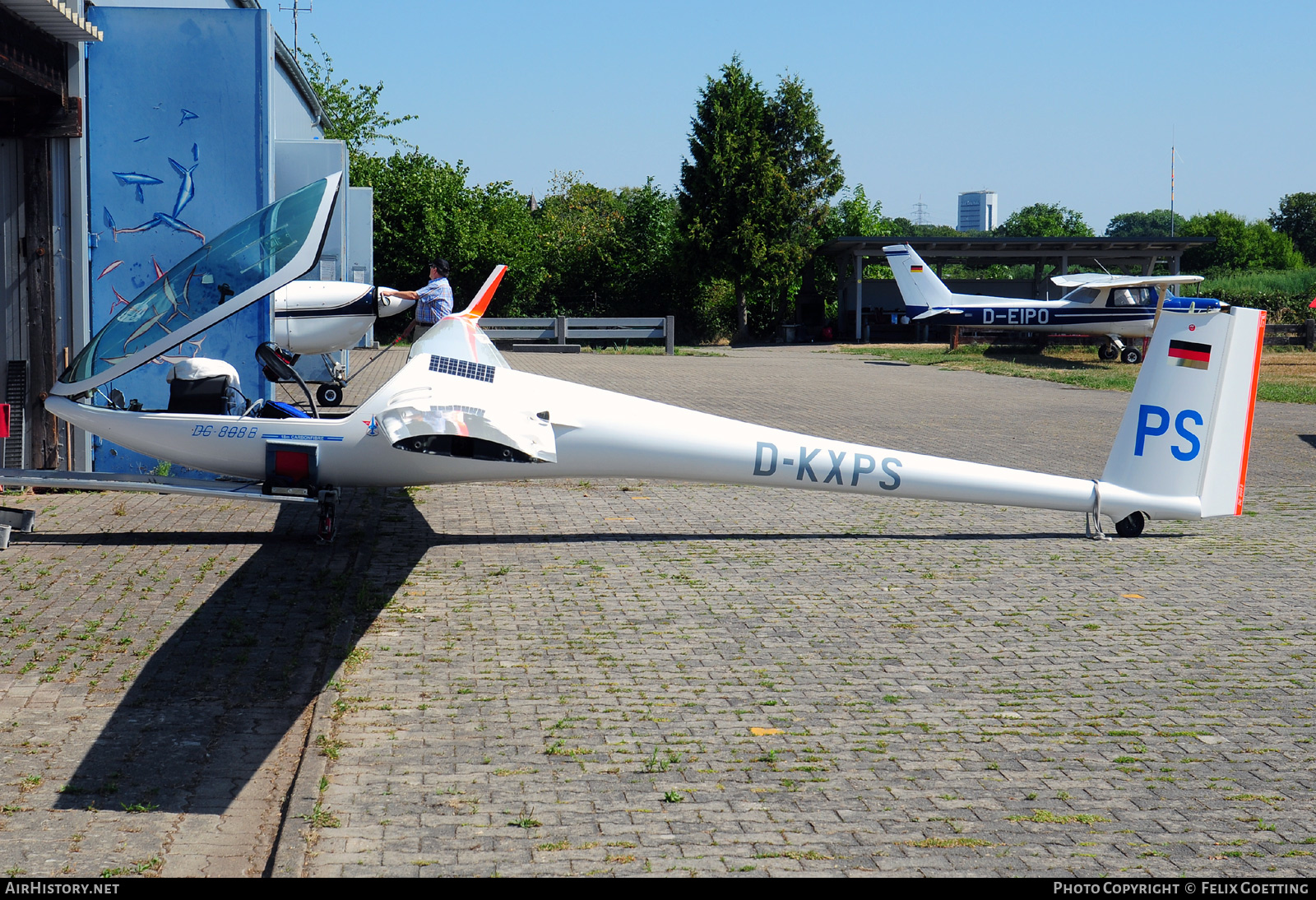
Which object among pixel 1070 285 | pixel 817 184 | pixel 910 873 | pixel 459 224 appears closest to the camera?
pixel 910 873

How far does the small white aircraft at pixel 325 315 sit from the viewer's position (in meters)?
13.9

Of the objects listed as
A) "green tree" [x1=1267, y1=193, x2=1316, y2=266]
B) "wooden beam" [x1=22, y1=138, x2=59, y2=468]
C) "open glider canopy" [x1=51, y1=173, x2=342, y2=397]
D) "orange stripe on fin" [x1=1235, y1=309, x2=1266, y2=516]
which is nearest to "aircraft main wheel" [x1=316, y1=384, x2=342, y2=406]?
"wooden beam" [x1=22, y1=138, x2=59, y2=468]

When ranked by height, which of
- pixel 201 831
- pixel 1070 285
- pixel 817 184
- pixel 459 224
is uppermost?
pixel 817 184

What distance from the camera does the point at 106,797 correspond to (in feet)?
13.2

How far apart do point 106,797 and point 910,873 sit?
3064 millimetres

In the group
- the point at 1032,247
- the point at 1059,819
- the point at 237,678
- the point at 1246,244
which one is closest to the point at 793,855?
the point at 1059,819

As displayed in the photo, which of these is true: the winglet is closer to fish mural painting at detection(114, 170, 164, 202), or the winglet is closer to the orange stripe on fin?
fish mural painting at detection(114, 170, 164, 202)

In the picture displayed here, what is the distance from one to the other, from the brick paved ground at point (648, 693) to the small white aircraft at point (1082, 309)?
22.3 metres

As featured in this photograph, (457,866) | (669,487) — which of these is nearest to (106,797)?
(457,866)

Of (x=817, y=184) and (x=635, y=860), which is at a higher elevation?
(x=817, y=184)

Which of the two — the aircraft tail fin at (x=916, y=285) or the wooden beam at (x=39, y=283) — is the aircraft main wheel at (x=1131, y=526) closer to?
the wooden beam at (x=39, y=283)

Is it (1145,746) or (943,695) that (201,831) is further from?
(1145,746)

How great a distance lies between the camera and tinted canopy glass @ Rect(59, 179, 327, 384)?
7.06 m

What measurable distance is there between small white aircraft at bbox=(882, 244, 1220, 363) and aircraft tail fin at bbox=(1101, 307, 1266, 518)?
74.1 feet
